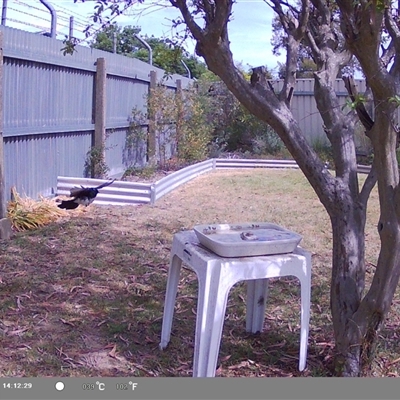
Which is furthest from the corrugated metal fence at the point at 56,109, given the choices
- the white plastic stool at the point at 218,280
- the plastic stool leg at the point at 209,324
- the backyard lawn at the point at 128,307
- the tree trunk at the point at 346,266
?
the plastic stool leg at the point at 209,324

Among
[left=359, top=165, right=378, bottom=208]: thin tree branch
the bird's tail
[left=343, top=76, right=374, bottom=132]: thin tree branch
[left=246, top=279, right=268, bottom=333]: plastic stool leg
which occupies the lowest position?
[left=246, top=279, right=268, bottom=333]: plastic stool leg

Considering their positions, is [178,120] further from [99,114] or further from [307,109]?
[307,109]

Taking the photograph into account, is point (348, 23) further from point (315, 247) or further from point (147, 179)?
point (147, 179)

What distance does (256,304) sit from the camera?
4.52m

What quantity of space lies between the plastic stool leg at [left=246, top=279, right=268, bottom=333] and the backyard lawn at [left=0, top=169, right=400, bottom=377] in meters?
0.07

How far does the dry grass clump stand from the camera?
7484 millimetres

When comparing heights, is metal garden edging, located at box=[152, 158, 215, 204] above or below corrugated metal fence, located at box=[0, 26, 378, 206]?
below

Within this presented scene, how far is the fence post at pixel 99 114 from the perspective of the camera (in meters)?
10.5

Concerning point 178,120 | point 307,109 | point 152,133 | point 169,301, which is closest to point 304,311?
point 169,301

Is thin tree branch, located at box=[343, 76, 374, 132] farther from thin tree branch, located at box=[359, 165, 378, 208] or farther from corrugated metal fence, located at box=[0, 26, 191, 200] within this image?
corrugated metal fence, located at box=[0, 26, 191, 200]

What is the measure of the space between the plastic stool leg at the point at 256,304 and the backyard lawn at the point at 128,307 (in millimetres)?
71

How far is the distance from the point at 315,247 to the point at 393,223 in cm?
368

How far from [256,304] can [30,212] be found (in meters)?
3.96

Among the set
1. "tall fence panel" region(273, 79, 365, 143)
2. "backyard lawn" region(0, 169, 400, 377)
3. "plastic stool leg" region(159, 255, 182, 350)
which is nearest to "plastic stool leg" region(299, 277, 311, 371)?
"backyard lawn" region(0, 169, 400, 377)
